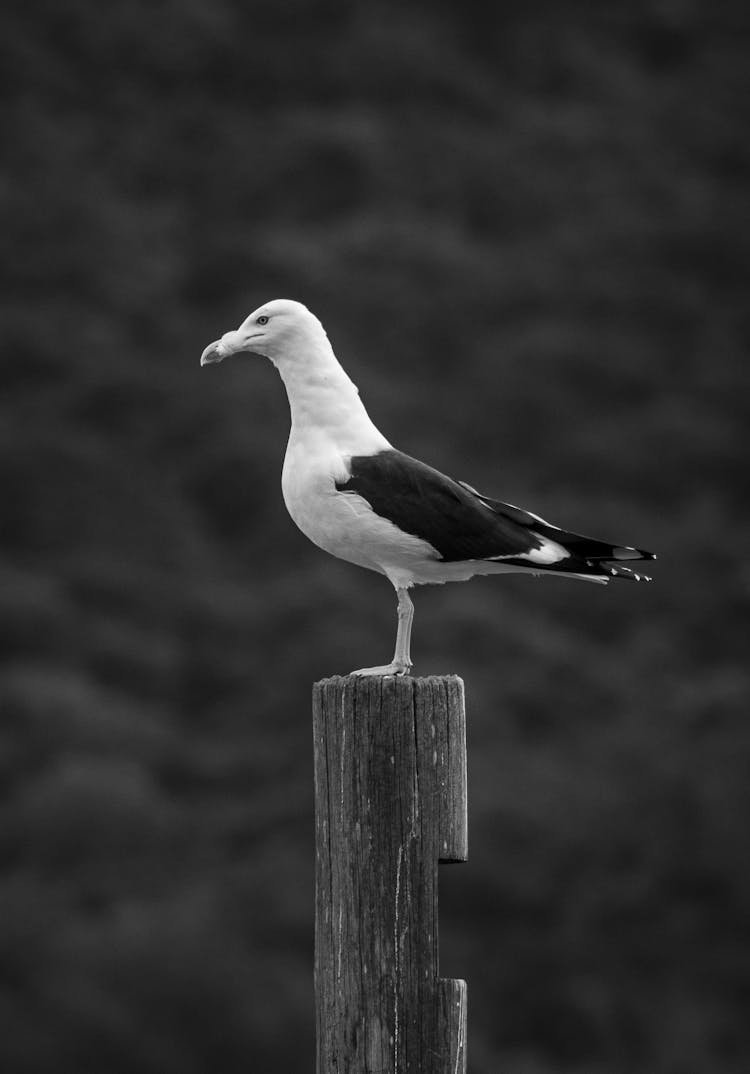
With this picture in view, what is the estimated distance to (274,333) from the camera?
3576 millimetres

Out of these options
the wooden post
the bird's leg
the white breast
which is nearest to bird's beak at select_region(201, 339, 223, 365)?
the white breast

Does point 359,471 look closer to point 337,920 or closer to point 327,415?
point 327,415

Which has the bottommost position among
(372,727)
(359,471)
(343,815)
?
(343,815)

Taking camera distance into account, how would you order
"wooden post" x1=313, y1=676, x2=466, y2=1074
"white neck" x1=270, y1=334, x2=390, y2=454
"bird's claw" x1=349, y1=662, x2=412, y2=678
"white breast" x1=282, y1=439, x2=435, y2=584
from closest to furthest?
1. "wooden post" x1=313, y1=676, x2=466, y2=1074
2. "bird's claw" x1=349, y1=662, x2=412, y2=678
3. "white breast" x1=282, y1=439, x2=435, y2=584
4. "white neck" x1=270, y1=334, x2=390, y2=454

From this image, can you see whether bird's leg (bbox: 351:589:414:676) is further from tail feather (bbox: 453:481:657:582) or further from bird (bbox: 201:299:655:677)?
tail feather (bbox: 453:481:657:582)

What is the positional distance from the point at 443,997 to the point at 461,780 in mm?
438

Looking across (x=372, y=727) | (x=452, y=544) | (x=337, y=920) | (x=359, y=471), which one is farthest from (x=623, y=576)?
(x=337, y=920)

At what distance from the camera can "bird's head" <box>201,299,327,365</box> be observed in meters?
3.56

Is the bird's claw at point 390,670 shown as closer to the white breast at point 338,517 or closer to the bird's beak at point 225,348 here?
the white breast at point 338,517

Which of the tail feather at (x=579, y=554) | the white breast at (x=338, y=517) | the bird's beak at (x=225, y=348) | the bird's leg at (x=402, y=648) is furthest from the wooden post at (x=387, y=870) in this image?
the bird's beak at (x=225, y=348)

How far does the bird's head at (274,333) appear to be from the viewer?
356 centimetres

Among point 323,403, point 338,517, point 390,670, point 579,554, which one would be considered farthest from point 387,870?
point 323,403

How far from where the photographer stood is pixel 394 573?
11.5 feet

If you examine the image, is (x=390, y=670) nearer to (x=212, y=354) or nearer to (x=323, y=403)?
(x=323, y=403)
